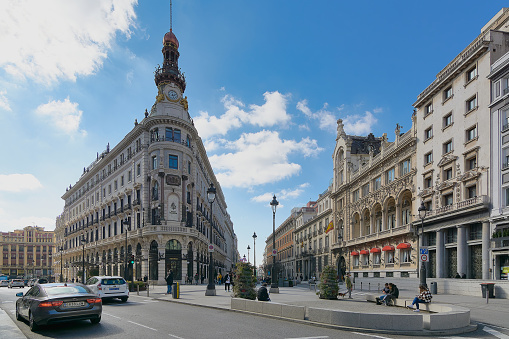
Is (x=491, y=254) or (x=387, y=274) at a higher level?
(x=491, y=254)

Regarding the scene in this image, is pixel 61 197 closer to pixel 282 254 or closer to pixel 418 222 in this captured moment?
pixel 282 254

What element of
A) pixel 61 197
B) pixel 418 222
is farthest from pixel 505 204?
pixel 61 197

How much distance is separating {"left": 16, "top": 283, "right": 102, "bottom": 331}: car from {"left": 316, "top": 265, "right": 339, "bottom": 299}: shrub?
38.9 ft

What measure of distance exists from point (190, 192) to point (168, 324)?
3805cm

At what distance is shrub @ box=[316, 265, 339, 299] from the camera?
20.2 m

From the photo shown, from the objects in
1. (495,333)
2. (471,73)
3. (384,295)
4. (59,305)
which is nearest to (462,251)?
(471,73)

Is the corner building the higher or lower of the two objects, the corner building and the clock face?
the lower

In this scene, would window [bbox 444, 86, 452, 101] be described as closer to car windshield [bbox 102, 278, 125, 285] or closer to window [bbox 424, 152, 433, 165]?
window [bbox 424, 152, 433, 165]

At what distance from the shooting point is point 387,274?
4288 cm

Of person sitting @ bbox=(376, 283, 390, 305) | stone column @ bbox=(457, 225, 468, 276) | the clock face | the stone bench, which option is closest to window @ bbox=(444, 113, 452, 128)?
stone column @ bbox=(457, 225, 468, 276)

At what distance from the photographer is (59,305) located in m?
11.0

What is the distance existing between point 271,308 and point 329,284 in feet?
24.7

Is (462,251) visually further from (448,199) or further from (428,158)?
(428,158)

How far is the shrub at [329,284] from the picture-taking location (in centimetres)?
2023
